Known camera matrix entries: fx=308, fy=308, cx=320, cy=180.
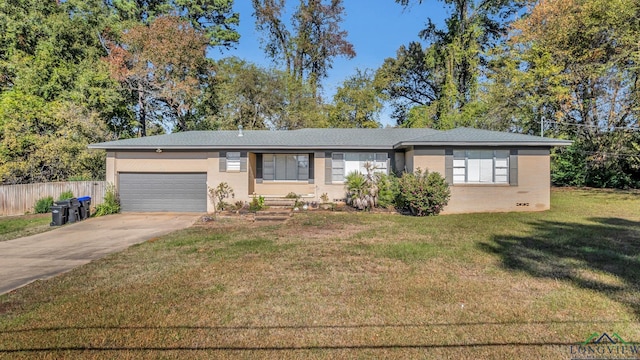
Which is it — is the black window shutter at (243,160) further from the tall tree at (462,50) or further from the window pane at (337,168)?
the tall tree at (462,50)

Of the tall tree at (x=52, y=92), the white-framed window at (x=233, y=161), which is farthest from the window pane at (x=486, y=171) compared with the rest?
the tall tree at (x=52, y=92)

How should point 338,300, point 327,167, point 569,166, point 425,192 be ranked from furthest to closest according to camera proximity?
point 569,166, point 327,167, point 425,192, point 338,300

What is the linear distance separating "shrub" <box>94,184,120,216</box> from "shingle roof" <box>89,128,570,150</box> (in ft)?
6.15

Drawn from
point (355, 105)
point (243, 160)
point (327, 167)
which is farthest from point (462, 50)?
point (243, 160)

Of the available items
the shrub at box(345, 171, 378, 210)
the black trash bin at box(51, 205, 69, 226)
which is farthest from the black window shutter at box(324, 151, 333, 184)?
the black trash bin at box(51, 205, 69, 226)

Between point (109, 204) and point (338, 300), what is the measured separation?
12.8m

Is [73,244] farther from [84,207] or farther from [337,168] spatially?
[337,168]

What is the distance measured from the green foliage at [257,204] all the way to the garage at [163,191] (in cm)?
237

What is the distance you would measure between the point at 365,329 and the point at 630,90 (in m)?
23.6

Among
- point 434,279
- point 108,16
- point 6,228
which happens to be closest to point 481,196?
point 434,279

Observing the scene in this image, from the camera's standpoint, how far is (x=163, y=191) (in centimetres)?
1377

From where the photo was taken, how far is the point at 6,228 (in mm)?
10273

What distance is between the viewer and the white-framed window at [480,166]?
12.3 m

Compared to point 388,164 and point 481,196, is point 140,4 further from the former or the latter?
point 481,196
